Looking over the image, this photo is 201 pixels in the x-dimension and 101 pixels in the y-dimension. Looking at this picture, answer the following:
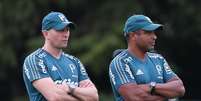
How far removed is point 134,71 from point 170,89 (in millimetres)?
451

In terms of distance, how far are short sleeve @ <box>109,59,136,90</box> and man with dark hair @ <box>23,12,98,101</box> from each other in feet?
1.10

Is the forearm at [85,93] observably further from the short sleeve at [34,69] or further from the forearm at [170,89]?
the forearm at [170,89]

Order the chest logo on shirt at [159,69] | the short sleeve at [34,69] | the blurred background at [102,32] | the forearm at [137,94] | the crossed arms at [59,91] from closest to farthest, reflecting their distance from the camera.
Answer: the crossed arms at [59,91]
the short sleeve at [34,69]
the forearm at [137,94]
the chest logo on shirt at [159,69]
the blurred background at [102,32]

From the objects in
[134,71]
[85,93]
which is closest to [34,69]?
[85,93]

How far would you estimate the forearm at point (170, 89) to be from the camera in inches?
436

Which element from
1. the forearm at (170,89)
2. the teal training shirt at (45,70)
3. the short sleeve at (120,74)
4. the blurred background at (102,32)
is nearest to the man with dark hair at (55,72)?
the teal training shirt at (45,70)

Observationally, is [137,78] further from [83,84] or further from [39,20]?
[39,20]

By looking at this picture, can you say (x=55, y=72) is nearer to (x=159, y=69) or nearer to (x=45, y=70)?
(x=45, y=70)

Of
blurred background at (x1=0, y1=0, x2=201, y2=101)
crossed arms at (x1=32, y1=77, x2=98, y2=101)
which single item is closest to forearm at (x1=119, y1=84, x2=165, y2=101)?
crossed arms at (x1=32, y1=77, x2=98, y2=101)

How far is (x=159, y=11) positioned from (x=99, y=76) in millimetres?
2017

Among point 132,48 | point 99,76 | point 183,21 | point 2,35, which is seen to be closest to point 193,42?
point 183,21

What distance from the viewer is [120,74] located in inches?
440

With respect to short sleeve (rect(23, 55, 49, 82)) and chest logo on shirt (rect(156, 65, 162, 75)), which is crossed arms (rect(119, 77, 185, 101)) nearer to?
chest logo on shirt (rect(156, 65, 162, 75))

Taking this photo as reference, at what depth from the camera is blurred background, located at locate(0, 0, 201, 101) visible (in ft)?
70.8
